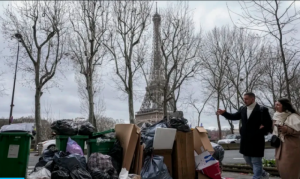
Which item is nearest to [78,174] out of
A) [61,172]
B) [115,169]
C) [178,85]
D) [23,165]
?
[61,172]

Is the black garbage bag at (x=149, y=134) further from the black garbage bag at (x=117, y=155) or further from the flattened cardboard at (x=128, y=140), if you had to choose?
the black garbage bag at (x=117, y=155)

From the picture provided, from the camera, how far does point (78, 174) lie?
4316 millimetres

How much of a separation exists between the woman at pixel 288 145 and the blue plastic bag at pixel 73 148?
3.39m

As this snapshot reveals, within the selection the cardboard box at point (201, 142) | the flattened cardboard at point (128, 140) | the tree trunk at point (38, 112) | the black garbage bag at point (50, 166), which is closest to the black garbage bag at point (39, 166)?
the black garbage bag at point (50, 166)

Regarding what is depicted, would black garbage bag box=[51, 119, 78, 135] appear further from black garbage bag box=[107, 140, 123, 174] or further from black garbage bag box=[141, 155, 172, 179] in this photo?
black garbage bag box=[141, 155, 172, 179]

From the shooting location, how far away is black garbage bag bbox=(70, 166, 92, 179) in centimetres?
428

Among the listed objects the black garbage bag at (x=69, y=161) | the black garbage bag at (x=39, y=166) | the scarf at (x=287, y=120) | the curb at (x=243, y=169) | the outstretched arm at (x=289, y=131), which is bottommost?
the curb at (x=243, y=169)

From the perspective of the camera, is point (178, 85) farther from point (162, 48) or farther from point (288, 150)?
point (288, 150)

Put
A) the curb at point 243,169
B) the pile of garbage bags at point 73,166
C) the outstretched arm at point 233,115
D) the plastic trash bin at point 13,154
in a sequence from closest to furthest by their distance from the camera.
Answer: the pile of garbage bags at point 73,166
the plastic trash bin at point 13,154
the outstretched arm at point 233,115
the curb at point 243,169

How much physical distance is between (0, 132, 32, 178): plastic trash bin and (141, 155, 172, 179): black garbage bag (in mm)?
2077

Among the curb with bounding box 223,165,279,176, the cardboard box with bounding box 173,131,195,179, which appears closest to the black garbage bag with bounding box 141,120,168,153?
the cardboard box with bounding box 173,131,195,179

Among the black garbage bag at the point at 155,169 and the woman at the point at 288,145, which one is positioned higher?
the woman at the point at 288,145

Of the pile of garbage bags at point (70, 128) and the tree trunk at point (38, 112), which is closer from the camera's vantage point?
the pile of garbage bags at point (70, 128)

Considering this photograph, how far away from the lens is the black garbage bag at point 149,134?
5.50 meters
